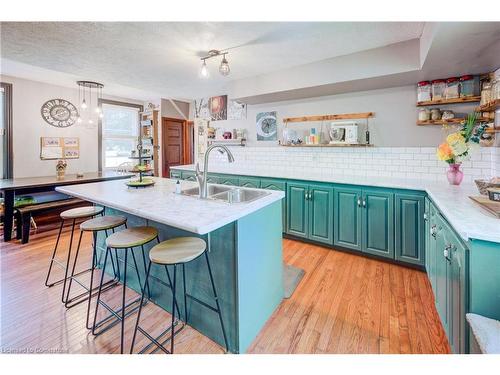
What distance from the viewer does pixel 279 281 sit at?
209 centimetres

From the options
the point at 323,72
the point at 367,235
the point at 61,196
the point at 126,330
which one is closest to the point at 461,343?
the point at 367,235

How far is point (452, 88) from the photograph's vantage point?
2648mm

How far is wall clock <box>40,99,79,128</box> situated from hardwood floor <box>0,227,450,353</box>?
10.5ft

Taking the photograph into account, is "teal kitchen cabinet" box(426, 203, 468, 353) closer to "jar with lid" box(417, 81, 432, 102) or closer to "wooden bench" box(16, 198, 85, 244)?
"jar with lid" box(417, 81, 432, 102)

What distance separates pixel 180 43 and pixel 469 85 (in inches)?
118

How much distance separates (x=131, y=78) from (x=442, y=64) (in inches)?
154

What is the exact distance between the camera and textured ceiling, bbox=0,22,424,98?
228cm

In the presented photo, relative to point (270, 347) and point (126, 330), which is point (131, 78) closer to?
point (126, 330)

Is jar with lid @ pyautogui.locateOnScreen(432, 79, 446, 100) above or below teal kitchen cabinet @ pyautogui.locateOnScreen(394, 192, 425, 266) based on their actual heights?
above

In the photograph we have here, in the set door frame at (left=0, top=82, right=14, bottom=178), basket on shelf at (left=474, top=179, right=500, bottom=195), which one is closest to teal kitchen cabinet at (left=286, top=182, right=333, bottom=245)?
basket on shelf at (left=474, top=179, right=500, bottom=195)

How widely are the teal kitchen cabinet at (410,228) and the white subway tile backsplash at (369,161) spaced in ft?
2.18

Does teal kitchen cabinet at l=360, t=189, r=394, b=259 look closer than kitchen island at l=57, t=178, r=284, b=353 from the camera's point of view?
No

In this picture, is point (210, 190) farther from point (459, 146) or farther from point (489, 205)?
point (459, 146)

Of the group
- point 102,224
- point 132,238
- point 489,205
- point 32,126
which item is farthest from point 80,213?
point 32,126
